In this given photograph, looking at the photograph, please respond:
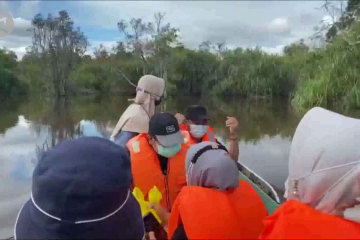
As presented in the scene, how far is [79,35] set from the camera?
1379 inches

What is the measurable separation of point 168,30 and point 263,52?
9.06 m

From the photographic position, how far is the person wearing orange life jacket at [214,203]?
1.28 meters

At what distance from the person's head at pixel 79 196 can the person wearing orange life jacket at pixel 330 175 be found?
1.52 ft

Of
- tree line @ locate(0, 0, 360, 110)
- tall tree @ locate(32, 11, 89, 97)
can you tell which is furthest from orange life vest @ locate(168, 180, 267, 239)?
tall tree @ locate(32, 11, 89, 97)

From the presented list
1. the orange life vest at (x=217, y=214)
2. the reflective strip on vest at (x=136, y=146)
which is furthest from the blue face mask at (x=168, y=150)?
the orange life vest at (x=217, y=214)

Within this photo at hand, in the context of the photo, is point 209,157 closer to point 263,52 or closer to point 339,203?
point 339,203

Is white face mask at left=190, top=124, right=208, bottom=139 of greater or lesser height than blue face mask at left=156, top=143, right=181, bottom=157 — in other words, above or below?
below

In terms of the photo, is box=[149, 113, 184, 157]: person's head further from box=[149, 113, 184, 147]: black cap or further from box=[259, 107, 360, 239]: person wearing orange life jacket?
box=[259, 107, 360, 239]: person wearing orange life jacket

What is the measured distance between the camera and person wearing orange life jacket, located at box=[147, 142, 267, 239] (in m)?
1.28

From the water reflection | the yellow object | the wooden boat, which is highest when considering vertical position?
the yellow object

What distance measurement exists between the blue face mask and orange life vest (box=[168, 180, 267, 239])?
2.52 feet

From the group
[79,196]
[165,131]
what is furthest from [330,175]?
[165,131]

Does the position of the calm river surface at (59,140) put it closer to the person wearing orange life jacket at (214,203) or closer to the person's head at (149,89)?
the person's head at (149,89)

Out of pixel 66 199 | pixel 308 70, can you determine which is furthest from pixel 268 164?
pixel 308 70
